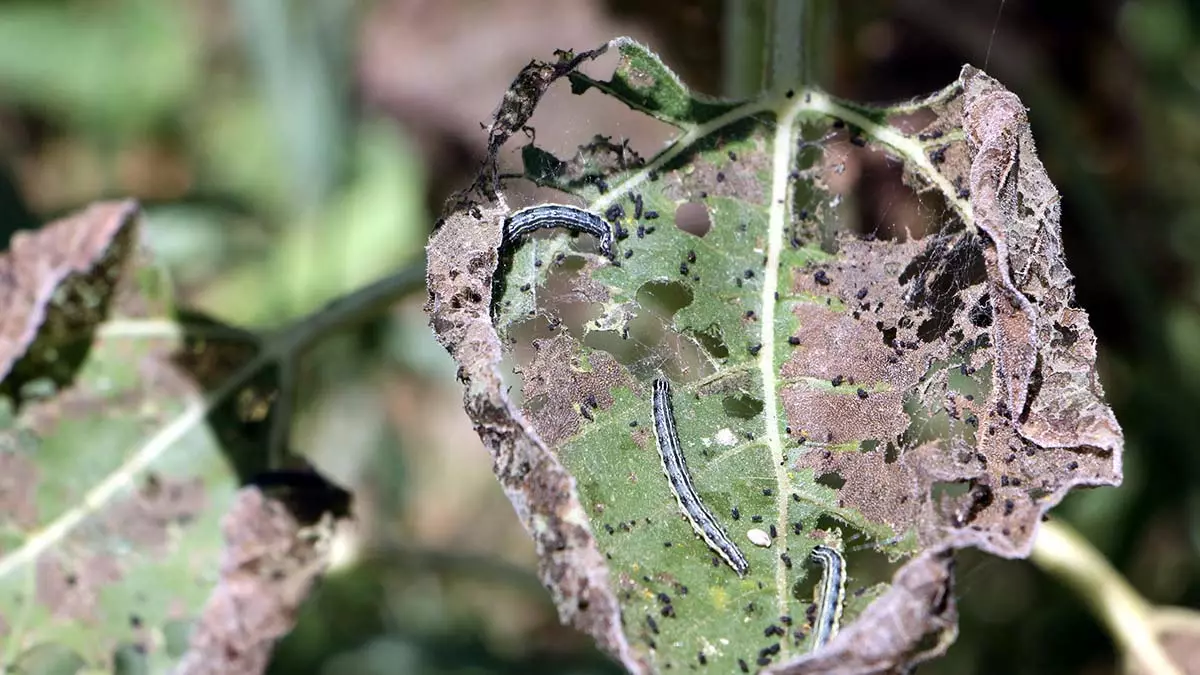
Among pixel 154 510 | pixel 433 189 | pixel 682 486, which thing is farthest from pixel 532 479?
pixel 433 189

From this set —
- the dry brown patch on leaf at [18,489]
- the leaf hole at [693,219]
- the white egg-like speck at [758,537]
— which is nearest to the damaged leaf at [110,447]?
the dry brown patch on leaf at [18,489]

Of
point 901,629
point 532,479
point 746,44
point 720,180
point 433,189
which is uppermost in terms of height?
point 433,189

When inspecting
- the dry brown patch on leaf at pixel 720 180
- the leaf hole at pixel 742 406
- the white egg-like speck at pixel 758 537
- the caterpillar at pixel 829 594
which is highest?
the dry brown patch on leaf at pixel 720 180

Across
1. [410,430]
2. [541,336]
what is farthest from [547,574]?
[410,430]

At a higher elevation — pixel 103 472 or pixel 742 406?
pixel 103 472

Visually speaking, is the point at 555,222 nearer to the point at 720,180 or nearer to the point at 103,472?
the point at 720,180

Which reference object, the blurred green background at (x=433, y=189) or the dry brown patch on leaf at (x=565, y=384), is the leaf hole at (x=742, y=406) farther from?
the blurred green background at (x=433, y=189)

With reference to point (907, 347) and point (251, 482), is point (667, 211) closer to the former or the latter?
point (907, 347)
